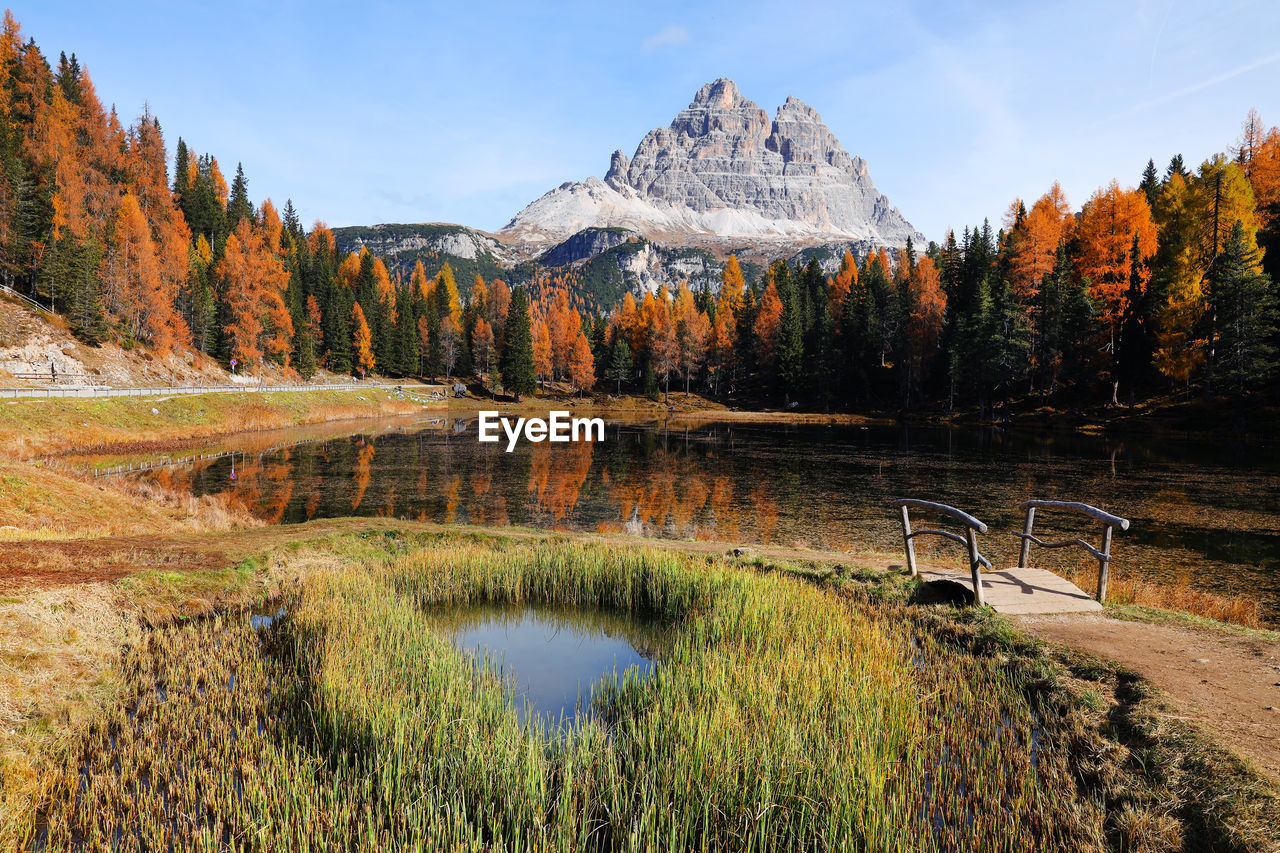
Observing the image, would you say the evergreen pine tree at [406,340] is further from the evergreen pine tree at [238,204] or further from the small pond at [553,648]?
A: the small pond at [553,648]

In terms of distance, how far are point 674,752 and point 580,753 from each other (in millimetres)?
1004

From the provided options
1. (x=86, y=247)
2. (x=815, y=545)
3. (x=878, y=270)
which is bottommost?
(x=815, y=545)

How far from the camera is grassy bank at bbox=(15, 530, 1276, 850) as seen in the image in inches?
217

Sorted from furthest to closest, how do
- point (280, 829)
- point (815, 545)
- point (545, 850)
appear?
1. point (815, 545)
2. point (280, 829)
3. point (545, 850)

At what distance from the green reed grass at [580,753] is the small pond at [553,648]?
620 millimetres

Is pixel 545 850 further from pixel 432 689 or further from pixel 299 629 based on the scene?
pixel 299 629

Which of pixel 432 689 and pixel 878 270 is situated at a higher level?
pixel 878 270

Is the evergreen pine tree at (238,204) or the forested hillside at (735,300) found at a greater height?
the evergreen pine tree at (238,204)

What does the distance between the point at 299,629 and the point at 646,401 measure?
92.6m

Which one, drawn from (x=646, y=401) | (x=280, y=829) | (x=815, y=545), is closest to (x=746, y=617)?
(x=280, y=829)

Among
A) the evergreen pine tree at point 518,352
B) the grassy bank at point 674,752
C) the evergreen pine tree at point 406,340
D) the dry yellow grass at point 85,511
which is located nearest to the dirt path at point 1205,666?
the grassy bank at point 674,752

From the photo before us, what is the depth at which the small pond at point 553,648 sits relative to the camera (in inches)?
358

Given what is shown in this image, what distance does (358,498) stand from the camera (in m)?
28.1

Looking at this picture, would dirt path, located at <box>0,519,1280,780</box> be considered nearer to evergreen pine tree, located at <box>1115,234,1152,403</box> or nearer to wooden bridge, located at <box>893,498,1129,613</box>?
wooden bridge, located at <box>893,498,1129,613</box>
